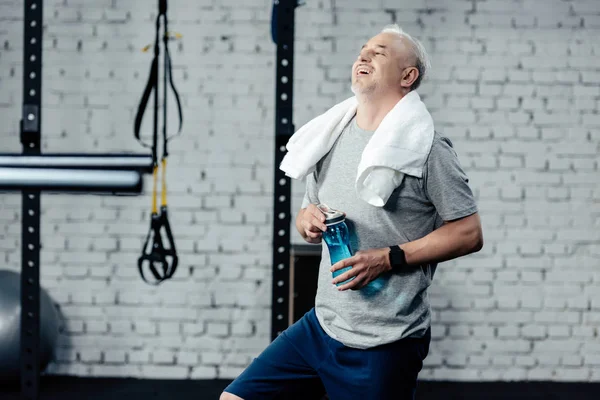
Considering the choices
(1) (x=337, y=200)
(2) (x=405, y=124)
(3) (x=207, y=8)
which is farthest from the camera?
(3) (x=207, y=8)

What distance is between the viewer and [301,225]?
1.54 meters

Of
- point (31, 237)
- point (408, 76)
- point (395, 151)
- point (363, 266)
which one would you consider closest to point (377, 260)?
point (363, 266)

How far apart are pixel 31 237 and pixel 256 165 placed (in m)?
1.23

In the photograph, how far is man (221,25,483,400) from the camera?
1.38m

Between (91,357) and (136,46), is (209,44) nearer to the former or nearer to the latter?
(136,46)

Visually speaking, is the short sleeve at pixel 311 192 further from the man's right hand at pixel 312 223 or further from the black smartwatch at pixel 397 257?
the black smartwatch at pixel 397 257

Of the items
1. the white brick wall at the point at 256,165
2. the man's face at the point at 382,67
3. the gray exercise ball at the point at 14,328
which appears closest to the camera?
the man's face at the point at 382,67

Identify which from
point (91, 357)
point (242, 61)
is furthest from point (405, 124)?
point (91, 357)

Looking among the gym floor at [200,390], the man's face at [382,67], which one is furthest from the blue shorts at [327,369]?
the gym floor at [200,390]

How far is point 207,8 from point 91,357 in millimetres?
1961

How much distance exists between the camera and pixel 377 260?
1377 millimetres

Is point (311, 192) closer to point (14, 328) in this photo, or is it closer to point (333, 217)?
point (333, 217)

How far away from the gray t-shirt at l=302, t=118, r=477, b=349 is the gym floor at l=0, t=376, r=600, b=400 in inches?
71.7

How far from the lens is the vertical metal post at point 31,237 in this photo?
2359 millimetres
